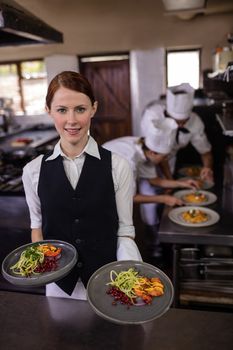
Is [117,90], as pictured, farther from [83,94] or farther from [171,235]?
[83,94]

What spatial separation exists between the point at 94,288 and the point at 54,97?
0.71 meters

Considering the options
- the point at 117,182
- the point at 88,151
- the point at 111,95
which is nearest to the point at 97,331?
the point at 117,182

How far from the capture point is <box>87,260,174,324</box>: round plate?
3.29ft

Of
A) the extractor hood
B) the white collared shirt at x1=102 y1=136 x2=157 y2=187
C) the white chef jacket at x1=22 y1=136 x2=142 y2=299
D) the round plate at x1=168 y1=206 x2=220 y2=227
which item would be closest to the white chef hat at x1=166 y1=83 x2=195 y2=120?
the white collared shirt at x1=102 y1=136 x2=157 y2=187

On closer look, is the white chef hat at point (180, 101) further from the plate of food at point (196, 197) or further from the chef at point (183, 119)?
the plate of food at point (196, 197)

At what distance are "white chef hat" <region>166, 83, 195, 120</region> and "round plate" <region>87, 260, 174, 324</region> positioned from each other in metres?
1.93

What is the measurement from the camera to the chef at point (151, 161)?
2521 mm

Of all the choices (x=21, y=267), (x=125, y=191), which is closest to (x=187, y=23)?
(x=125, y=191)

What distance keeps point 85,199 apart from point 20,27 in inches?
43.1

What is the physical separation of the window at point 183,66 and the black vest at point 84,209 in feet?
15.9

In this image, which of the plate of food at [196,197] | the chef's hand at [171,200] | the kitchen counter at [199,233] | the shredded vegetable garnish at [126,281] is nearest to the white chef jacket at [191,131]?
the plate of food at [196,197]

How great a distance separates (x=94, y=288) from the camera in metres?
1.15

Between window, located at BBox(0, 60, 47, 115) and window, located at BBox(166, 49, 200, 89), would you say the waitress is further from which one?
window, located at BBox(0, 60, 47, 115)

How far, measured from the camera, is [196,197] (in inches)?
103
